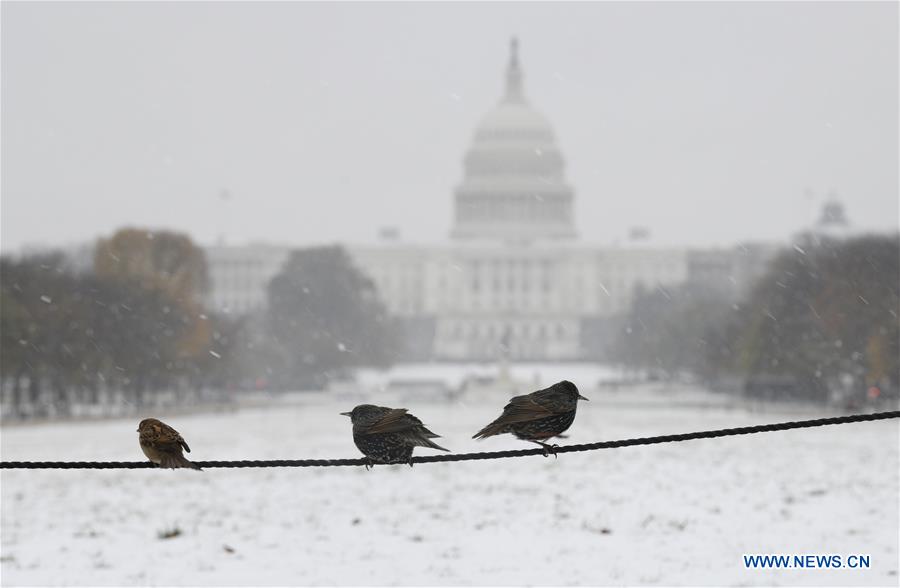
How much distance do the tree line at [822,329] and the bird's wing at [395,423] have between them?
52853mm

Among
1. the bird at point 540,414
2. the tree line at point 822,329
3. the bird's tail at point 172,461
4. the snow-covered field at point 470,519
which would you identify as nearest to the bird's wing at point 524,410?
the bird at point 540,414

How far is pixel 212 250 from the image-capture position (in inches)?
7864

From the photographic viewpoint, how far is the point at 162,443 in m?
9.52

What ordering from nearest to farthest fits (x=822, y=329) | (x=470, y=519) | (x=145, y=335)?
(x=470, y=519), (x=145, y=335), (x=822, y=329)

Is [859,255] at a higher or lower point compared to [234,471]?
higher

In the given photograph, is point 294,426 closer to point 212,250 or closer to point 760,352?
point 760,352

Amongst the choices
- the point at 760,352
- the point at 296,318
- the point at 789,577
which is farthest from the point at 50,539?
the point at 296,318

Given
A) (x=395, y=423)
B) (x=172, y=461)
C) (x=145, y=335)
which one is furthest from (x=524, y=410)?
(x=145, y=335)

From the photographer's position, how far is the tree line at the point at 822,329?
64.3m

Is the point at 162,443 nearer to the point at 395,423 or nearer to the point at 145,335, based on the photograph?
the point at 395,423

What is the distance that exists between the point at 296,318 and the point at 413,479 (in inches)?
3236

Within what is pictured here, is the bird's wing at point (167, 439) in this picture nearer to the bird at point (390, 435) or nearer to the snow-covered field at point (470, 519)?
the bird at point (390, 435)

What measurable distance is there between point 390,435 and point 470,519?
453 inches

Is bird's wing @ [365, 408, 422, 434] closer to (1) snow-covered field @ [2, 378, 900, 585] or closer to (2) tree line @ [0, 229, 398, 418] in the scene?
(1) snow-covered field @ [2, 378, 900, 585]
